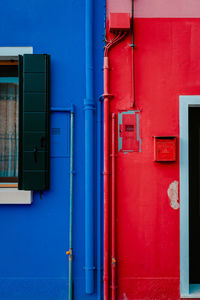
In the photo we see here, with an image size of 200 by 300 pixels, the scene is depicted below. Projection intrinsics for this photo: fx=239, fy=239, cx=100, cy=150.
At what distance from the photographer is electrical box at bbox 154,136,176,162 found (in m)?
3.01

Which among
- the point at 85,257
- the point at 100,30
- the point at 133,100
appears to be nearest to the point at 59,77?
the point at 100,30

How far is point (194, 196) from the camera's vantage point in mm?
3461

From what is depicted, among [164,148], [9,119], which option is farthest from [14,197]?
[164,148]

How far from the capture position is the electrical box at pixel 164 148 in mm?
3008

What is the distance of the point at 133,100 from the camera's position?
3.07 meters

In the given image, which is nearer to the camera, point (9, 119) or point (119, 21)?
point (119, 21)

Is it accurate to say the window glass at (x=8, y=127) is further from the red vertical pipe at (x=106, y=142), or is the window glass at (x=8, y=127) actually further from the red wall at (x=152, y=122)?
the red wall at (x=152, y=122)

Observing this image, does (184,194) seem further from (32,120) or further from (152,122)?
(32,120)

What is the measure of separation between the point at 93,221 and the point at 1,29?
280 cm

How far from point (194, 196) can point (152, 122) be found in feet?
4.22

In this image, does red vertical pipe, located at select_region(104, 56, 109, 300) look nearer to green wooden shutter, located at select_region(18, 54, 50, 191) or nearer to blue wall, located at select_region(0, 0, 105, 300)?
blue wall, located at select_region(0, 0, 105, 300)

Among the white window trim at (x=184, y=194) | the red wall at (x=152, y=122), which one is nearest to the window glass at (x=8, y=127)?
the red wall at (x=152, y=122)

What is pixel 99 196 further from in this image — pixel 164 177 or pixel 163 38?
pixel 163 38

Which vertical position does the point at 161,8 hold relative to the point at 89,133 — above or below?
above
